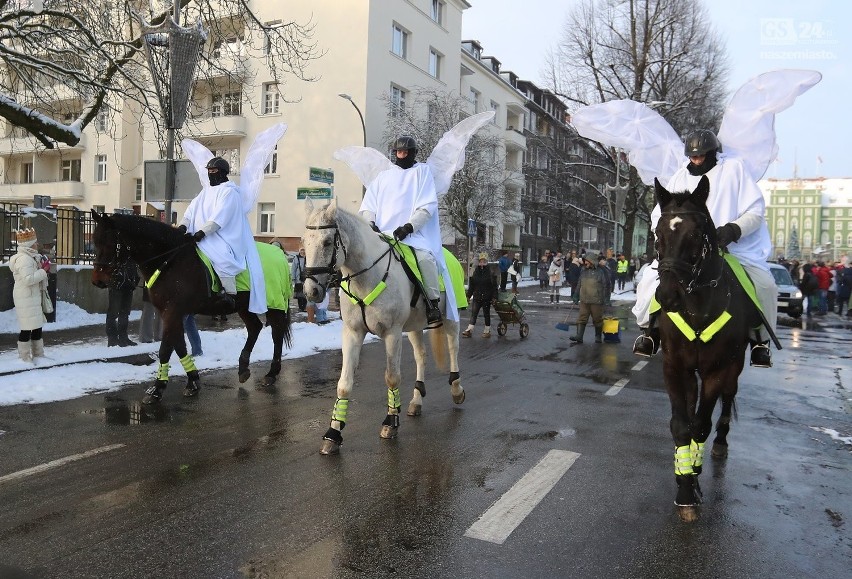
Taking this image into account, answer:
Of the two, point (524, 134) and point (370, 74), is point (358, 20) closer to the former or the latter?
point (370, 74)

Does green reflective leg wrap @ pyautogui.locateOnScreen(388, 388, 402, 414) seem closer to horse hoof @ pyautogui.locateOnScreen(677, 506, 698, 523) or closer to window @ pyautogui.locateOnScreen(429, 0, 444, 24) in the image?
horse hoof @ pyautogui.locateOnScreen(677, 506, 698, 523)

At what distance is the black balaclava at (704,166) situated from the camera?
498 centimetres

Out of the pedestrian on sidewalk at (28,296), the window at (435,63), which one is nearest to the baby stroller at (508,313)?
the pedestrian on sidewalk at (28,296)

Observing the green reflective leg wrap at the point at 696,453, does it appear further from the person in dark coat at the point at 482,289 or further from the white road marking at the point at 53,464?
the person in dark coat at the point at 482,289

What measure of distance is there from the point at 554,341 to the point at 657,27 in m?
27.3

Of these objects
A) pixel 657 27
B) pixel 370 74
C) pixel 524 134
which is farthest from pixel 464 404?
pixel 524 134

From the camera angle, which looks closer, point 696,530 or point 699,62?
point 696,530

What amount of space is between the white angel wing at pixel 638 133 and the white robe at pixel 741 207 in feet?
1.84

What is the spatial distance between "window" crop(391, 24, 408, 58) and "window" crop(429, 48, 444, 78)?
2486 millimetres

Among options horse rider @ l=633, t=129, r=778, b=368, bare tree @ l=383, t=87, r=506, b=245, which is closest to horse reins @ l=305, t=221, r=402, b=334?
horse rider @ l=633, t=129, r=778, b=368

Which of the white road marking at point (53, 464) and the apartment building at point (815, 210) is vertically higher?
the apartment building at point (815, 210)

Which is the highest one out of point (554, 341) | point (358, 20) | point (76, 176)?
point (358, 20)

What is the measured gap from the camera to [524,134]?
177ft

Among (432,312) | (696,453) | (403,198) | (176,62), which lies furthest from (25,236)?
(696,453)
